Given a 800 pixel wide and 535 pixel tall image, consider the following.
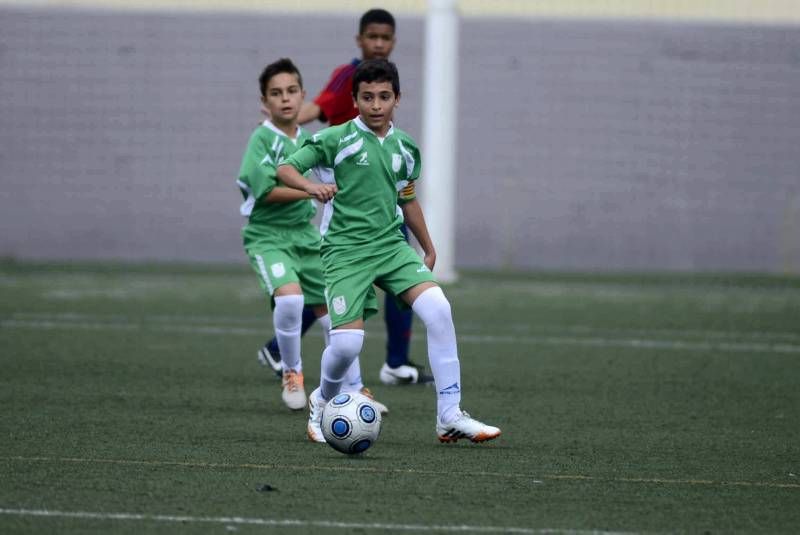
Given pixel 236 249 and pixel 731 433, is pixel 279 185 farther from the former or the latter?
pixel 236 249

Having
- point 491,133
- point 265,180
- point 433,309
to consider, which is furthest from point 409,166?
point 491,133

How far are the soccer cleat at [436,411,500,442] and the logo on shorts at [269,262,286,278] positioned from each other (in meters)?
1.70

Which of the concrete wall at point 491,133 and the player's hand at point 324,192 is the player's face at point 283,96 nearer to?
the player's hand at point 324,192

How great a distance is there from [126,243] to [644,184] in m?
6.83

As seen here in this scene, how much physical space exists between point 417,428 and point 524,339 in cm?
427

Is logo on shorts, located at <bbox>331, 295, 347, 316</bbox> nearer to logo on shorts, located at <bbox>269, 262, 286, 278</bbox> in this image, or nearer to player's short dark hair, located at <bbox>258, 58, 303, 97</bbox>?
logo on shorts, located at <bbox>269, 262, 286, 278</bbox>

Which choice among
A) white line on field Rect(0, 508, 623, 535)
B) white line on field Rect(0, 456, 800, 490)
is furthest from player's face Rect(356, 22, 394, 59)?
white line on field Rect(0, 508, 623, 535)

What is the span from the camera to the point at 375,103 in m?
6.32

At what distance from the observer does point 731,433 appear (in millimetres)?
6828

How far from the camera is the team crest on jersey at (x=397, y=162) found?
6.39 metres

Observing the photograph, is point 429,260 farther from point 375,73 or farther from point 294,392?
point 294,392

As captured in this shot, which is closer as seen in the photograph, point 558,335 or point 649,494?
point 649,494

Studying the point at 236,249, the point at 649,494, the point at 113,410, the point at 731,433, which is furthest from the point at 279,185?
the point at 236,249

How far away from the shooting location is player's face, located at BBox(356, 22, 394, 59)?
835cm
